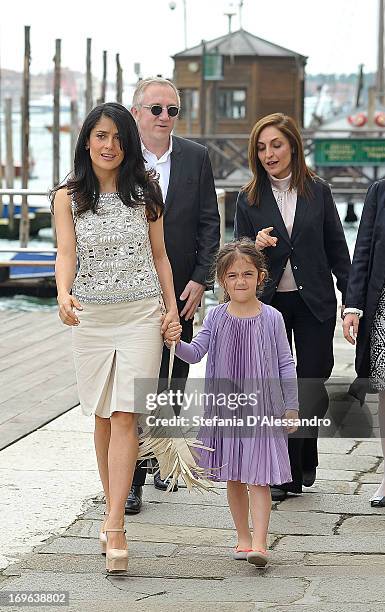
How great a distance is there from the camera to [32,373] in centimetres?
931

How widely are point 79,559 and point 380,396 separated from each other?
169 cm

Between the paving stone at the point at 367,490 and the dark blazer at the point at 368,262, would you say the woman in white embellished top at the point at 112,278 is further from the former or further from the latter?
the paving stone at the point at 367,490

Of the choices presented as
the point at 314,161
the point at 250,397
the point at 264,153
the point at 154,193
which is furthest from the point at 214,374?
the point at 314,161

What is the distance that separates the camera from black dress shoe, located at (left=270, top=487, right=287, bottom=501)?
6.07m

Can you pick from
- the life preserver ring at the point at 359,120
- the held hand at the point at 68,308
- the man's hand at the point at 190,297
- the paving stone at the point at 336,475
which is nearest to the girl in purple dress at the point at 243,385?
the held hand at the point at 68,308

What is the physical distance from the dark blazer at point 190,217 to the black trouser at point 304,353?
432 millimetres

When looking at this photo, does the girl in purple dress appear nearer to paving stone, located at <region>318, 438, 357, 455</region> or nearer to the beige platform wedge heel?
the beige platform wedge heel

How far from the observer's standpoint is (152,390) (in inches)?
204

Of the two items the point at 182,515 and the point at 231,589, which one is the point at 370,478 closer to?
the point at 182,515

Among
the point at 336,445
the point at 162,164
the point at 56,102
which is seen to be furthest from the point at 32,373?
the point at 56,102

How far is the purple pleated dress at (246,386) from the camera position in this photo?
16.7 feet

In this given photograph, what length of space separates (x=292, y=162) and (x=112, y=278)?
1.35 meters

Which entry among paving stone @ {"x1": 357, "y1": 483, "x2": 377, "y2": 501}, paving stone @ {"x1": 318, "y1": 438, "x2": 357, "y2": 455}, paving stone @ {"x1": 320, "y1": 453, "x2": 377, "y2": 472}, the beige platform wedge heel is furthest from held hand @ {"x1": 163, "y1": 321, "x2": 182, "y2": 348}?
paving stone @ {"x1": 318, "y1": 438, "x2": 357, "y2": 455}

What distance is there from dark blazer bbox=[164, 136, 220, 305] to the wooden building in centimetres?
4175
